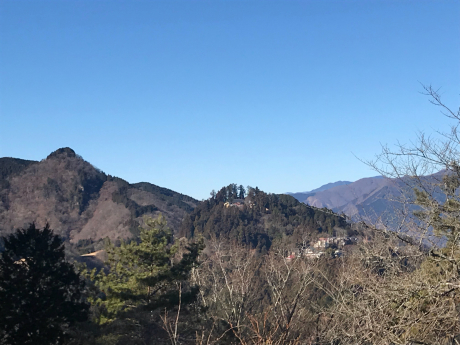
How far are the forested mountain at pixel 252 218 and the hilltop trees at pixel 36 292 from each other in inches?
1570

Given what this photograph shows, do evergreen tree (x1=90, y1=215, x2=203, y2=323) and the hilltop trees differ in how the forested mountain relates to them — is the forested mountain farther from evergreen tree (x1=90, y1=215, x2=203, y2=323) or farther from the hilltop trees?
the hilltop trees

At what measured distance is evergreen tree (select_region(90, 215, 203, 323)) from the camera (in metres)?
14.1

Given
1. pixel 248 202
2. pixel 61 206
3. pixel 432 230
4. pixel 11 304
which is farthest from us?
pixel 61 206

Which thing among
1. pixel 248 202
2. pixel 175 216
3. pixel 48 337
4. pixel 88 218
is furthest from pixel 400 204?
pixel 88 218

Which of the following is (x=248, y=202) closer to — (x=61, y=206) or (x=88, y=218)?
(x=88, y=218)

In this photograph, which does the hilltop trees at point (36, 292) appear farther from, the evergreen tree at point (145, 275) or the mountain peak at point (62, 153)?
the mountain peak at point (62, 153)

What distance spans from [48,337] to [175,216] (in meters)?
83.0

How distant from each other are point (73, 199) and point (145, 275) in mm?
94845

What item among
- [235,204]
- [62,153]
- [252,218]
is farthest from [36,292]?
[62,153]

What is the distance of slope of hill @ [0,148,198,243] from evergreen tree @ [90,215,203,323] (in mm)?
67034

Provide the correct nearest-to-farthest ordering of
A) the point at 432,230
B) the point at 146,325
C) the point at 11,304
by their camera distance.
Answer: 1. the point at 432,230
2. the point at 11,304
3. the point at 146,325

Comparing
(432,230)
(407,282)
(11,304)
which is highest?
(432,230)

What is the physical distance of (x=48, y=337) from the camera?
978 centimetres

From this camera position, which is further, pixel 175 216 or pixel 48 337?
pixel 175 216
